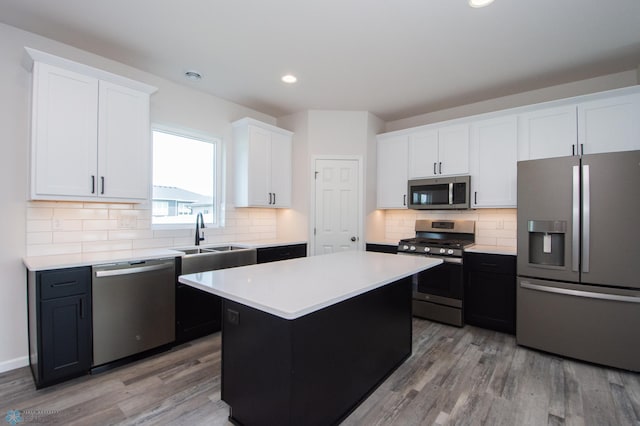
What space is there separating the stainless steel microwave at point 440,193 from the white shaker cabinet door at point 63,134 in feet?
11.8

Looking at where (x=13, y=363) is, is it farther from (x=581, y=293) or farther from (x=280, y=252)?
(x=581, y=293)

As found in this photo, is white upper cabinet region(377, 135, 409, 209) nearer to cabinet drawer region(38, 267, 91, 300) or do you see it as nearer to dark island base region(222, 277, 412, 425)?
dark island base region(222, 277, 412, 425)

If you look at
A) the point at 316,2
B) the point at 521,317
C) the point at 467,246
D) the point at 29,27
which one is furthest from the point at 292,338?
the point at 29,27

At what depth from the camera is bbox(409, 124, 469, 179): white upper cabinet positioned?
150 inches

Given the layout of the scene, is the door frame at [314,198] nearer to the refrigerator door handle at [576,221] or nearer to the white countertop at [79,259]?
the white countertop at [79,259]

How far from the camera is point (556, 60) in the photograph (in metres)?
2.88

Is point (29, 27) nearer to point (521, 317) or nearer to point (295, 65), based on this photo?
point (295, 65)

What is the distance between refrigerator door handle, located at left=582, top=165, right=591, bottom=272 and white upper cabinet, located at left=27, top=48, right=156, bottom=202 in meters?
3.96

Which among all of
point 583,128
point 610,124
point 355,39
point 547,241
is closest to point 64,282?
point 355,39

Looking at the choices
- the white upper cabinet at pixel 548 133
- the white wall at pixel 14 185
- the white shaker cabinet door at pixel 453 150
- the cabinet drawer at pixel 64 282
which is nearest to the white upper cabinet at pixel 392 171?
the white shaker cabinet door at pixel 453 150

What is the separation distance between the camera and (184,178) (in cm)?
363

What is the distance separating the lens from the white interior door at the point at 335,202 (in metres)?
4.32

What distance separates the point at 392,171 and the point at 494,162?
130cm

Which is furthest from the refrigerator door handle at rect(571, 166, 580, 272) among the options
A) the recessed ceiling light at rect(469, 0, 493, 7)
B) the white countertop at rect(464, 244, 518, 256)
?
the recessed ceiling light at rect(469, 0, 493, 7)
